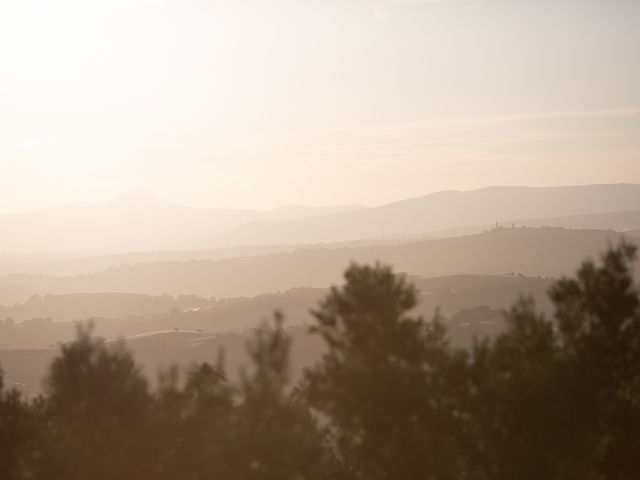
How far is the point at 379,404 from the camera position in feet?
86.8

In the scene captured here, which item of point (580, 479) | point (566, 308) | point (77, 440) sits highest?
point (566, 308)

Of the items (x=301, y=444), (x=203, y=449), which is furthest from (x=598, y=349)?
(x=203, y=449)

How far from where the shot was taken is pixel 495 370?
26.7 metres

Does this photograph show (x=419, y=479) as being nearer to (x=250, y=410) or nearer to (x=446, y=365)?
(x=446, y=365)

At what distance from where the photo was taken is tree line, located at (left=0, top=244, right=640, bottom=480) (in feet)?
85.3

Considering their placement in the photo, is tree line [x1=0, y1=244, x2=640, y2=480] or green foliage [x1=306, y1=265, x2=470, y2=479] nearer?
tree line [x1=0, y1=244, x2=640, y2=480]

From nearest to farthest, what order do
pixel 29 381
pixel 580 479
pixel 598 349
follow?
pixel 580 479 < pixel 598 349 < pixel 29 381

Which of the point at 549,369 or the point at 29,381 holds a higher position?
the point at 549,369

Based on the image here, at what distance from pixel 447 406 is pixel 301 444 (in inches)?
201

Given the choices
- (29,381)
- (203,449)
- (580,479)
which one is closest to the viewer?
(580,479)

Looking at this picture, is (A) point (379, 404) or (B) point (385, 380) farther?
(A) point (379, 404)

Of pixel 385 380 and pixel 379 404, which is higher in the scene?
pixel 385 380

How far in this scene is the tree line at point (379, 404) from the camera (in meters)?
26.0

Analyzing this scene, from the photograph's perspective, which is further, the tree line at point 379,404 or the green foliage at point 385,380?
the green foliage at point 385,380
